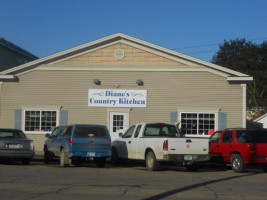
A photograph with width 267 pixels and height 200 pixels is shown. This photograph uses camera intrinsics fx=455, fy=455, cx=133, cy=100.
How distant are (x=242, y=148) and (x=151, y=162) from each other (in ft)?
10.8

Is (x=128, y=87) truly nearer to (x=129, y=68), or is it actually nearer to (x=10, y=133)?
(x=129, y=68)

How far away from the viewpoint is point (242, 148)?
53.2 feet

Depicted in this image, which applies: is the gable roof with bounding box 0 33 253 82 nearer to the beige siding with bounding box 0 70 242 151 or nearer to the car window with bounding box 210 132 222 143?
the beige siding with bounding box 0 70 242 151

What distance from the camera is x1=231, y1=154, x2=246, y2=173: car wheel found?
16078mm

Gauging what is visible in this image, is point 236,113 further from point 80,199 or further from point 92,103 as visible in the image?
point 80,199

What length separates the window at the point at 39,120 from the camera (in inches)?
1005

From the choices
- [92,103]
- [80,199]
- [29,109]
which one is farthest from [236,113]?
[80,199]

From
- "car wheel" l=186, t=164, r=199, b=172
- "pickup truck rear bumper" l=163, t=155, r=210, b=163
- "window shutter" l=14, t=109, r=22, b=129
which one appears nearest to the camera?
"pickup truck rear bumper" l=163, t=155, r=210, b=163

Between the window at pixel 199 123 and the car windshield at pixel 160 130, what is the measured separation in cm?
785

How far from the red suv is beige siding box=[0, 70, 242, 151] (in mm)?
7327

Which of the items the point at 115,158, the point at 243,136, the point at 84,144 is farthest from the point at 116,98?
the point at 243,136

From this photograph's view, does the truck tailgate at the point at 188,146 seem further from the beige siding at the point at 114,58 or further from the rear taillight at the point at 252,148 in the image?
the beige siding at the point at 114,58

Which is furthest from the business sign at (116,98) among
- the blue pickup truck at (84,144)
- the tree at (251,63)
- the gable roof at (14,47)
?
the tree at (251,63)

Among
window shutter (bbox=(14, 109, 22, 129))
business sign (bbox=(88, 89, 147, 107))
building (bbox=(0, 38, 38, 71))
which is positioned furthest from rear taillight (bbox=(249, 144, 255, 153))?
building (bbox=(0, 38, 38, 71))
